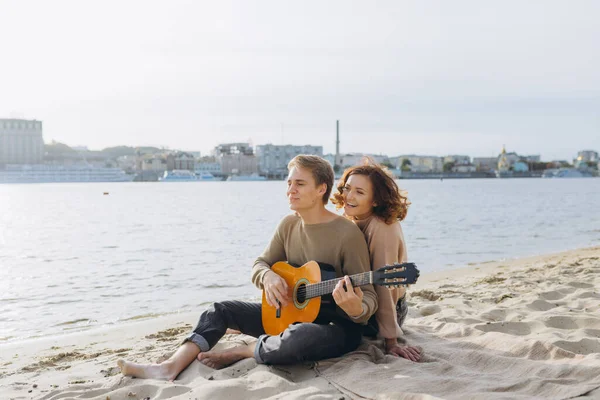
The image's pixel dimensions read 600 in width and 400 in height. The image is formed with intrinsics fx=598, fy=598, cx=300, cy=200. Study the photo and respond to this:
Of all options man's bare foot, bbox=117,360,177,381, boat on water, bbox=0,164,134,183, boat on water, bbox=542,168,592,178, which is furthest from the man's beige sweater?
boat on water, bbox=542,168,592,178

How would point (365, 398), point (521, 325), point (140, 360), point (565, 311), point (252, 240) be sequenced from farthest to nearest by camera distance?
point (252, 240)
point (565, 311)
point (521, 325)
point (140, 360)
point (365, 398)

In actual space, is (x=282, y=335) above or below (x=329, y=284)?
below

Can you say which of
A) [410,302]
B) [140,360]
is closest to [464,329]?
[410,302]

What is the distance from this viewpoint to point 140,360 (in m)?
4.06

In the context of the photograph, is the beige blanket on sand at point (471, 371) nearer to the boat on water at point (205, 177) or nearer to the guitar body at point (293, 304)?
the guitar body at point (293, 304)

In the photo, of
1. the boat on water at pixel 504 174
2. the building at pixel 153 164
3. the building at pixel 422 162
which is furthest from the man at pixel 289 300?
the building at pixel 422 162

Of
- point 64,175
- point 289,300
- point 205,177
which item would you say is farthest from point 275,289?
point 205,177

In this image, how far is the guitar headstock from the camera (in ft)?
9.45

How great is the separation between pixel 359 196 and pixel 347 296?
31.6 inches

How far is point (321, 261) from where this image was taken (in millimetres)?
3566

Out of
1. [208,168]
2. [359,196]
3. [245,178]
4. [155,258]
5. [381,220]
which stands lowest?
[245,178]

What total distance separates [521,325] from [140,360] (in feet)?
8.95

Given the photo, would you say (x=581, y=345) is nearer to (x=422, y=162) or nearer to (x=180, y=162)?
(x=180, y=162)

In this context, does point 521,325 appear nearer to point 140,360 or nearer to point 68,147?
point 140,360
